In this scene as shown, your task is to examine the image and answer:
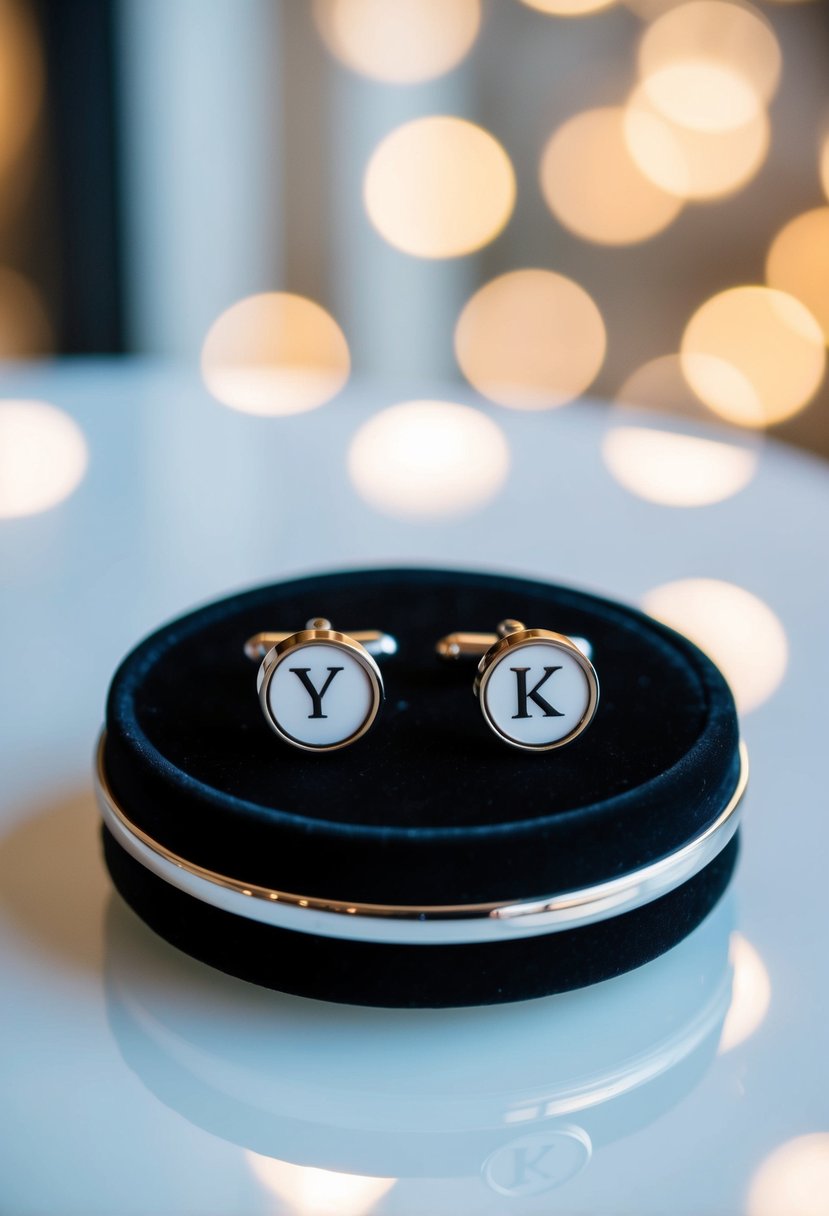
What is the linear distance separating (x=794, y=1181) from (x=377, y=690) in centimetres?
26

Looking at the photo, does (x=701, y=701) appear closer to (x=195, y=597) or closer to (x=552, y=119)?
(x=195, y=597)

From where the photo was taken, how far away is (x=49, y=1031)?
511mm

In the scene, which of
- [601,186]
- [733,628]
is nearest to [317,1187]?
[733,628]

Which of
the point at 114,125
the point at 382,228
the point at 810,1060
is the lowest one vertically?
the point at 810,1060

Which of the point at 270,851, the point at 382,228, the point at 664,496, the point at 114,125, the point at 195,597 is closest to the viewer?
the point at 270,851

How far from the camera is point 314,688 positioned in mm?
558

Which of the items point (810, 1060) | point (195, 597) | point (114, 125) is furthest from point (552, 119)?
point (810, 1060)

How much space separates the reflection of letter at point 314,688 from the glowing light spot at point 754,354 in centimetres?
195

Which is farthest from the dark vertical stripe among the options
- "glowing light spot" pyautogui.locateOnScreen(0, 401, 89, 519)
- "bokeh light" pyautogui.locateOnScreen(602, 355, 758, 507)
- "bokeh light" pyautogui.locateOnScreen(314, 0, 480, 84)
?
"bokeh light" pyautogui.locateOnScreen(602, 355, 758, 507)

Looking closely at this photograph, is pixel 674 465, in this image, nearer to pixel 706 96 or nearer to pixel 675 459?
pixel 675 459

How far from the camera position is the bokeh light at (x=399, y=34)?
7.61 ft

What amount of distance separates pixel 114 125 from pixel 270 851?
211 cm

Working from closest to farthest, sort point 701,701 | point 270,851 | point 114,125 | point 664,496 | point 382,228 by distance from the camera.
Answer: point 270,851 < point 701,701 < point 664,496 < point 114,125 < point 382,228

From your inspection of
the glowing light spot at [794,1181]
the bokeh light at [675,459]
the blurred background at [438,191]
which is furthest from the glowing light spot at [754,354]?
the glowing light spot at [794,1181]
